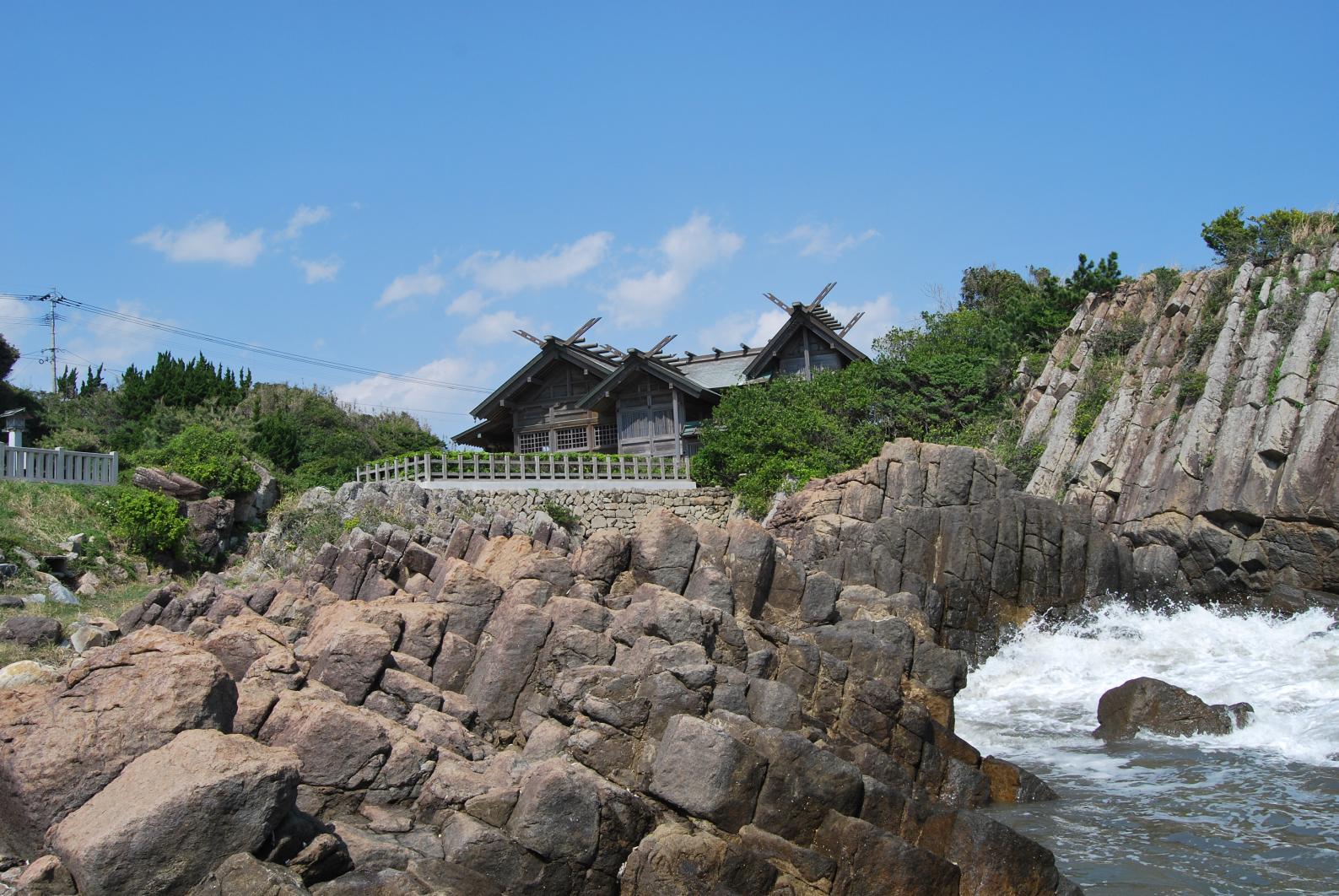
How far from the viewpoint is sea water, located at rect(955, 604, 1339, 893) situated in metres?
11.1

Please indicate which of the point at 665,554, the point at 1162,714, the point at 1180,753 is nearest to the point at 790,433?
the point at 665,554

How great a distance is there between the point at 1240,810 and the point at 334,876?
32.6 feet

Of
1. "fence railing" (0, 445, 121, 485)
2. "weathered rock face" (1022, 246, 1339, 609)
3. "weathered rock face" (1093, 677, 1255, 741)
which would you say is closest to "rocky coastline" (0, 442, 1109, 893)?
"weathered rock face" (1093, 677, 1255, 741)

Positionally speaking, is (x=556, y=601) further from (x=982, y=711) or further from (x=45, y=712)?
(x=982, y=711)

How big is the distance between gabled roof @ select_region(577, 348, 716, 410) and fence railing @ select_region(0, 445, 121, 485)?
47.9ft

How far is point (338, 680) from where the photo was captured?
1196cm

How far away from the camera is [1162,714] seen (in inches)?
635

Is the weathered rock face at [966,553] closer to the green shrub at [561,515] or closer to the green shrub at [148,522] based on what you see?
the green shrub at [561,515]

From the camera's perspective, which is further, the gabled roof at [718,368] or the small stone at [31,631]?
the gabled roof at [718,368]

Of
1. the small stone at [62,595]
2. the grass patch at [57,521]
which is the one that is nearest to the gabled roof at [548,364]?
the grass patch at [57,521]

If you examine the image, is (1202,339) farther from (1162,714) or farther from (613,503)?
(613,503)

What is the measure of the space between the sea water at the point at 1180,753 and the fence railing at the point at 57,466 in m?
23.1

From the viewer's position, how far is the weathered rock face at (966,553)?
23.0 meters

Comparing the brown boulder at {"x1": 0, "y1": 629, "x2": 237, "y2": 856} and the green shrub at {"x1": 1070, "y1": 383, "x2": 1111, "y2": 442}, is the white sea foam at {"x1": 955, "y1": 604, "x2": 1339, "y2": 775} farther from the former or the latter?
the brown boulder at {"x1": 0, "y1": 629, "x2": 237, "y2": 856}
